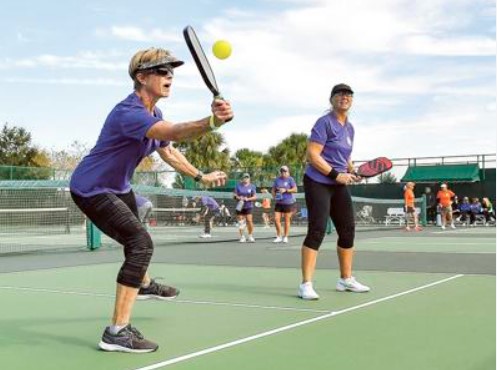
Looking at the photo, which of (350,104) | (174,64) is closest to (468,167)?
(350,104)

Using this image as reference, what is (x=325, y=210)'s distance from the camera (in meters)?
6.62

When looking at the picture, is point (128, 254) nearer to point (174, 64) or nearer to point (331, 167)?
point (174, 64)

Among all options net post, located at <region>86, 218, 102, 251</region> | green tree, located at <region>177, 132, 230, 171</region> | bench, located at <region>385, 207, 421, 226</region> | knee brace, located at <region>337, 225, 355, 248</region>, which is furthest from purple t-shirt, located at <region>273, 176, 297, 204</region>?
green tree, located at <region>177, 132, 230, 171</region>

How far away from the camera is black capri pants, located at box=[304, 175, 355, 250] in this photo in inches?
259

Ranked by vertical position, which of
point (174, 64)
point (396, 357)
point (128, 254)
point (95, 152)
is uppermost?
point (174, 64)

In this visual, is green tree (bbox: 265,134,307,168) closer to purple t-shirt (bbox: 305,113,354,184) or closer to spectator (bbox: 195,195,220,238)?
spectator (bbox: 195,195,220,238)

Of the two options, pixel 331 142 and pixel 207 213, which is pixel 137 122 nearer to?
pixel 331 142

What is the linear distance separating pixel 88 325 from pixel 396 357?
7.60ft

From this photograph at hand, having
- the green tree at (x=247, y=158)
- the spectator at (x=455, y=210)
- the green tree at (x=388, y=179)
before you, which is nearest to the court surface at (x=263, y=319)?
the spectator at (x=455, y=210)

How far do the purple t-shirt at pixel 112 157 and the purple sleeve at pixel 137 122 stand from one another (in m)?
0.02

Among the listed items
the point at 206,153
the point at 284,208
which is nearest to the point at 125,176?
the point at 284,208

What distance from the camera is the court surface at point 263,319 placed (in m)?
3.97

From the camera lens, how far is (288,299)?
6.37m

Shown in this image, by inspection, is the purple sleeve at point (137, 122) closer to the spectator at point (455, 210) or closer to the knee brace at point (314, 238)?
the knee brace at point (314, 238)
